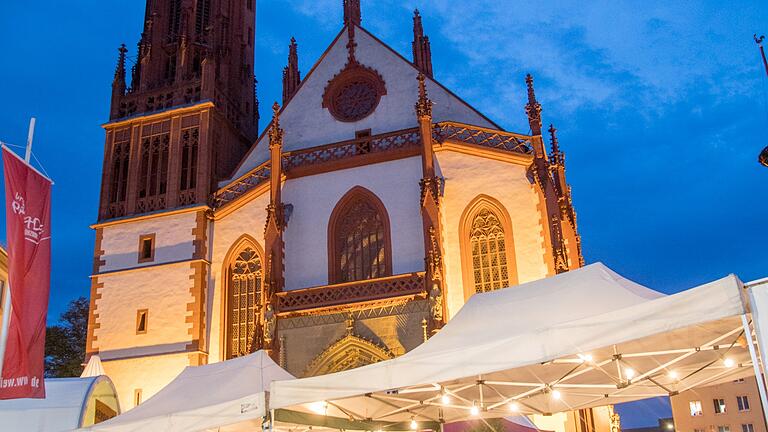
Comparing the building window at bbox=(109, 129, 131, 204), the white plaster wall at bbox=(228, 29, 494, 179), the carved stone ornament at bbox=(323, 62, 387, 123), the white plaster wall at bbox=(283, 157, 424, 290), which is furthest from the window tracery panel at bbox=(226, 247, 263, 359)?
the carved stone ornament at bbox=(323, 62, 387, 123)

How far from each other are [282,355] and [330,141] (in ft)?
24.1

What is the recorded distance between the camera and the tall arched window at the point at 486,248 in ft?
69.2

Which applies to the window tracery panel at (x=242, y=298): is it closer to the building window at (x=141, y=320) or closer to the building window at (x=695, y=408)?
the building window at (x=141, y=320)

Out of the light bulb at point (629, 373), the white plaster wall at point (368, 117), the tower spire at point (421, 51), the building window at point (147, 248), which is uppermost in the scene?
the tower spire at point (421, 51)

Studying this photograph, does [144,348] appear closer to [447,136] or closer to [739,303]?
[447,136]

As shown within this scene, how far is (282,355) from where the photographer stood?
68.9 feet

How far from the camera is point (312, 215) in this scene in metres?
23.1

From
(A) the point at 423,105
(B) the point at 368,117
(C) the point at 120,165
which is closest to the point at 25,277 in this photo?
(A) the point at 423,105

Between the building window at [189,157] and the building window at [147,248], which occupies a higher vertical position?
the building window at [189,157]

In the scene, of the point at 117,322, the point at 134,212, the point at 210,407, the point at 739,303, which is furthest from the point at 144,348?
the point at 739,303

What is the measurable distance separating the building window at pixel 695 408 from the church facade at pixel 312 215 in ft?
128

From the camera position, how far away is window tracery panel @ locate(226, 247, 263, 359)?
75.3 feet

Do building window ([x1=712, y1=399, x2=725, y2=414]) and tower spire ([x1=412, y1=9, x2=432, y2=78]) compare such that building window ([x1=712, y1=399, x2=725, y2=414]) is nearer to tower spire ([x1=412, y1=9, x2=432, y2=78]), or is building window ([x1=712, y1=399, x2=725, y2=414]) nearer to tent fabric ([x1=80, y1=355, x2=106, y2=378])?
tower spire ([x1=412, y1=9, x2=432, y2=78])

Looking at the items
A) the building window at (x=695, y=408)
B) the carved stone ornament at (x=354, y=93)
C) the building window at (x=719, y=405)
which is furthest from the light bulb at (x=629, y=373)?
the building window at (x=695, y=408)
